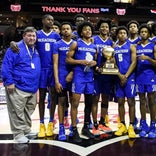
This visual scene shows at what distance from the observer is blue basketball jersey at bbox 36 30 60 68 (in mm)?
3967

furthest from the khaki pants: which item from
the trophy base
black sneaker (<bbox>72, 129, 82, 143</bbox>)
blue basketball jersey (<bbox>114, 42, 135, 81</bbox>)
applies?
blue basketball jersey (<bbox>114, 42, 135, 81</bbox>)

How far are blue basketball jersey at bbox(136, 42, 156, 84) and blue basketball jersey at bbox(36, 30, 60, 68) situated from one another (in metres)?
1.17

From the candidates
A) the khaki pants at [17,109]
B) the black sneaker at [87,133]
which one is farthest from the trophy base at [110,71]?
the khaki pants at [17,109]

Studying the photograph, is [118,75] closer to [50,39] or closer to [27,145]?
[50,39]

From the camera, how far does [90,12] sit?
20125mm

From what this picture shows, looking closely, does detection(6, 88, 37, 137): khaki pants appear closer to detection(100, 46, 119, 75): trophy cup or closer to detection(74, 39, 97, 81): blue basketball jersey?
detection(74, 39, 97, 81): blue basketball jersey

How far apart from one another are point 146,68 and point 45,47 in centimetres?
136

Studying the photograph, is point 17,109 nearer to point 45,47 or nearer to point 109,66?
point 45,47

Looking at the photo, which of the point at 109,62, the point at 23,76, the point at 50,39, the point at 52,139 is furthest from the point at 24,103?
the point at 109,62

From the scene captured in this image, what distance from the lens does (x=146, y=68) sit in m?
3.97

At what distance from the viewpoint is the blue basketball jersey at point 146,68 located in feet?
12.9

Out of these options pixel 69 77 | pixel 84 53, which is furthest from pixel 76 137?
pixel 84 53

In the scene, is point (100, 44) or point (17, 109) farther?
point (100, 44)

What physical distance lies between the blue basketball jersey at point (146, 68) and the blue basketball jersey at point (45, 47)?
46.0 inches
